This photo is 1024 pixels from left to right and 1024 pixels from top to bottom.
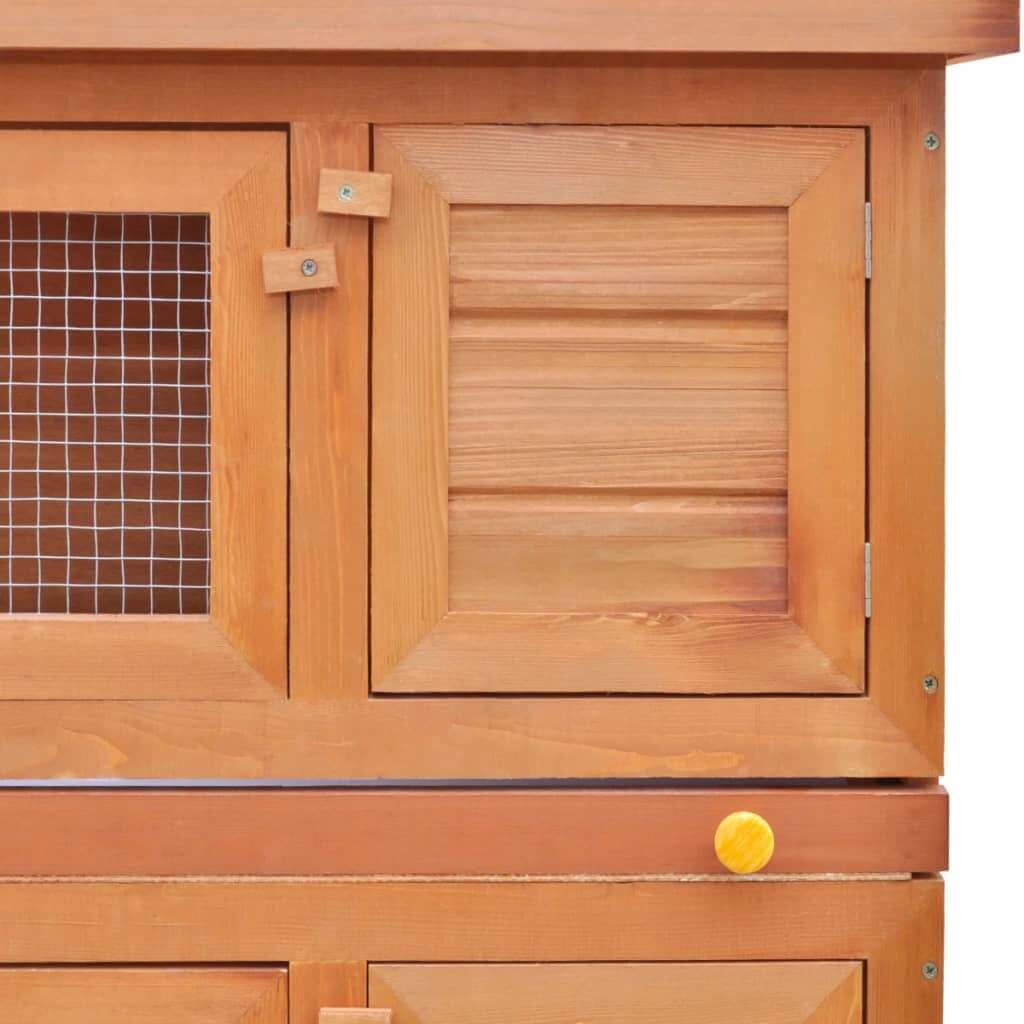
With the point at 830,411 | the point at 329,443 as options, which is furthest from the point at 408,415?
the point at 830,411

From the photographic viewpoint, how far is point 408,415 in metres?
1.14

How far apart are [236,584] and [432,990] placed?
429mm

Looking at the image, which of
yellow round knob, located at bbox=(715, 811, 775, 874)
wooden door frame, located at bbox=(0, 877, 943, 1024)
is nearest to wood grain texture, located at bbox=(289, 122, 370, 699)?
wooden door frame, located at bbox=(0, 877, 943, 1024)

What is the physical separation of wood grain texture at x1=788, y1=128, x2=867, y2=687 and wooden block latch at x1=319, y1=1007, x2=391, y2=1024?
54 centimetres

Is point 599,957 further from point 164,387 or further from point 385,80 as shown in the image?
point 385,80

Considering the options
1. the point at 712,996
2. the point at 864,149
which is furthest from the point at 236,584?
the point at 864,149

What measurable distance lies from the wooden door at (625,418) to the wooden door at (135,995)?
31cm

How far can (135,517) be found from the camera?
4.36 ft

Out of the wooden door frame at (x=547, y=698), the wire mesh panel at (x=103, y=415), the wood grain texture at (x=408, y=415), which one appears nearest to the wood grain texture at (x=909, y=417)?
the wooden door frame at (x=547, y=698)

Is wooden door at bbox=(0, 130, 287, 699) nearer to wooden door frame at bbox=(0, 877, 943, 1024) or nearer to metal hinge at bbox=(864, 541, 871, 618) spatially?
wooden door frame at bbox=(0, 877, 943, 1024)

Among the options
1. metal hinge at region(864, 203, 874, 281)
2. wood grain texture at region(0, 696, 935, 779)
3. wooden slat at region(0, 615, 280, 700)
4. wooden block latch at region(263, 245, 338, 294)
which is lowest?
wood grain texture at region(0, 696, 935, 779)

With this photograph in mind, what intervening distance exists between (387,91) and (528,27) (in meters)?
0.15

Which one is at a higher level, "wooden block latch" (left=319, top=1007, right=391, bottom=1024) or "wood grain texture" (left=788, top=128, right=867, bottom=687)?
"wood grain texture" (left=788, top=128, right=867, bottom=687)

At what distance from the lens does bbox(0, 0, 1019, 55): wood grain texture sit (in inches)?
42.4
